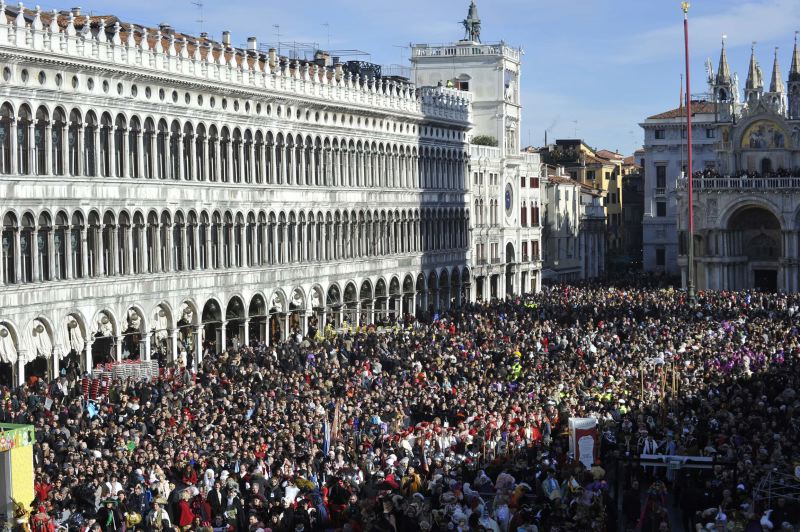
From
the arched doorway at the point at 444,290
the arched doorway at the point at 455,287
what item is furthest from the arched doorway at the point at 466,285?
the arched doorway at the point at 444,290

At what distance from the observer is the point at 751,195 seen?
84938 millimetres

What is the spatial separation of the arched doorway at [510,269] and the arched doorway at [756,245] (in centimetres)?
1222

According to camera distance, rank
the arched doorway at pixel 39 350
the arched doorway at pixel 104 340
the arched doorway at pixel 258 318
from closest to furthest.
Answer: the arched doorway at pixel 39 350 < the arched doorway at pixel 104 340 < the arched doorway at pixel 258 318

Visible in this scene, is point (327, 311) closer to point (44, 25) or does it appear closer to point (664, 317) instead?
point (664, 317)

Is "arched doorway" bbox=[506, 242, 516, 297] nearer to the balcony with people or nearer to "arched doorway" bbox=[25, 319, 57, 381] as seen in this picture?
the balcony with people

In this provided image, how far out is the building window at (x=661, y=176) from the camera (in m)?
108

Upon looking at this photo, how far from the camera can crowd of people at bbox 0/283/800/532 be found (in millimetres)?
25500

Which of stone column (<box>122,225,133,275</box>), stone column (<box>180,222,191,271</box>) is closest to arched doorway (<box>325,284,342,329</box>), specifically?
stone column (<box>180,222,191,271</box>)

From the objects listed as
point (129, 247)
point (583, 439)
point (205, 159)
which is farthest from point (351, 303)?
point (583, 439)

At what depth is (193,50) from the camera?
57.0 metres

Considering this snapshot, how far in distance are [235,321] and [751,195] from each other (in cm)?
3802

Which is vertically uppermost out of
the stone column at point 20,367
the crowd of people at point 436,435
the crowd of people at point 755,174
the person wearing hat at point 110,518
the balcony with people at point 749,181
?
the crowd of people at point 755,174

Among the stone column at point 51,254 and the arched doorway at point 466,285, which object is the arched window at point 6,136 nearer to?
the stone column at point 51,254

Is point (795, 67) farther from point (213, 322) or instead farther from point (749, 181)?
point (213, 322)
